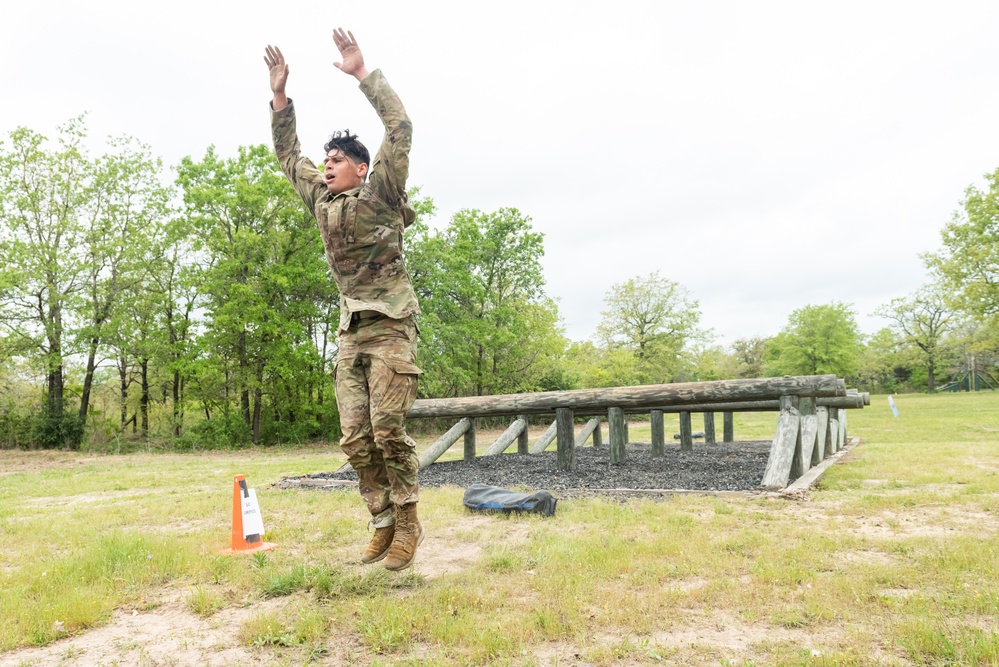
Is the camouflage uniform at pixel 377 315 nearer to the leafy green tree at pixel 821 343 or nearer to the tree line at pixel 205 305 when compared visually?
the tree line at pixel 205 305

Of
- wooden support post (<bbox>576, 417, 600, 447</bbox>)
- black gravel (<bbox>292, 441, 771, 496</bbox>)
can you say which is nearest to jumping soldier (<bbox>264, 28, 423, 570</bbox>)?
black gravel (<bbox>292, 441, 771, 496</bbox>)

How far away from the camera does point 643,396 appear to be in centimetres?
685

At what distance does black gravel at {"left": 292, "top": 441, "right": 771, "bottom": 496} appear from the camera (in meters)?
6.60

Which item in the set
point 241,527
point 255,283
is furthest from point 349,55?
point 255,283

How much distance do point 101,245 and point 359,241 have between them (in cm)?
2148

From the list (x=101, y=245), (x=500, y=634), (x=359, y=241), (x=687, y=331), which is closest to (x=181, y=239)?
(x=101, y=245)

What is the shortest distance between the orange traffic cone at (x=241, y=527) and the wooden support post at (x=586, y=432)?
6.83 m

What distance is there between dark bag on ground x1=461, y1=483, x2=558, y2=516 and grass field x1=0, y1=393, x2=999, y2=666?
0.18 meters

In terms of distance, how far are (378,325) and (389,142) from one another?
40.3 inches

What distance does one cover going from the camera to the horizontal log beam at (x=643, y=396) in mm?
6207

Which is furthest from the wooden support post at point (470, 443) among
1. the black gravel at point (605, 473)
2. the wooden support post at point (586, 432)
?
the wooden support post at point (586, 432)

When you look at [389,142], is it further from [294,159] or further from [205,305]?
[205,305]

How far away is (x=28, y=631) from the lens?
2602mm

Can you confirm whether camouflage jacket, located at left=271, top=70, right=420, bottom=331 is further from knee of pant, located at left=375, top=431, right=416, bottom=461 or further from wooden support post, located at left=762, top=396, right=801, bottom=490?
wooden support post, located at left=762, top=396, right=801, bottom=490
